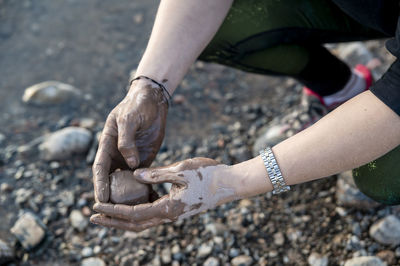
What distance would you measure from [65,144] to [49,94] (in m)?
0.53

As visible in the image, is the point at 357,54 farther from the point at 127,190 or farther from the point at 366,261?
the point at 127,190

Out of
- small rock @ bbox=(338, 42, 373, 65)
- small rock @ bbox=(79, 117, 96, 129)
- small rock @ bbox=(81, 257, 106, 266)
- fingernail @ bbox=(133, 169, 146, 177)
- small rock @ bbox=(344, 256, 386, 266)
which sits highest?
fingernail @ bbox=(133, 169, 146, 177)

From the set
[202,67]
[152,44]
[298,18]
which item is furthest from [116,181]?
[202,67]

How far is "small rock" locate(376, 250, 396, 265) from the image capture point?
1.55 meters

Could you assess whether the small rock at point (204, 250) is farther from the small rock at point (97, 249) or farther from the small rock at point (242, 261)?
the small rock at point (97, 249)

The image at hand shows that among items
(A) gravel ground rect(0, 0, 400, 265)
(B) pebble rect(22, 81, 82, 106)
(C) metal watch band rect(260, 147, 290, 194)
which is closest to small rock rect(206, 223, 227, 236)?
(A) gravel ground rect(0, 0, 400, 265)

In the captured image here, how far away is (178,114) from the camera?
2471mm

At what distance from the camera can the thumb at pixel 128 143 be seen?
140 centimetres

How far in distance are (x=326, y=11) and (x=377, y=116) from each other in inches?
28.2

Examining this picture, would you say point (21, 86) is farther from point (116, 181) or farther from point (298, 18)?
point (298, 18)

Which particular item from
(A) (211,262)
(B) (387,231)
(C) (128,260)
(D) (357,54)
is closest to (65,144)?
(C) (128,260)

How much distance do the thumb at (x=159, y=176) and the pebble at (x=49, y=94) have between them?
135 cm

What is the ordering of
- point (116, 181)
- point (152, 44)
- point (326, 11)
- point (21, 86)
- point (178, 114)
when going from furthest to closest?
point (21, 86) < point (178, 114) < point (326, 11) < point (152, 44) < point (116, 181)

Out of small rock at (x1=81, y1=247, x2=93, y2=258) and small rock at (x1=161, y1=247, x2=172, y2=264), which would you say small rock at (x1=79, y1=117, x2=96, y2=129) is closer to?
small rock at (x1=81, y1=247, x2=93, y2=258)
